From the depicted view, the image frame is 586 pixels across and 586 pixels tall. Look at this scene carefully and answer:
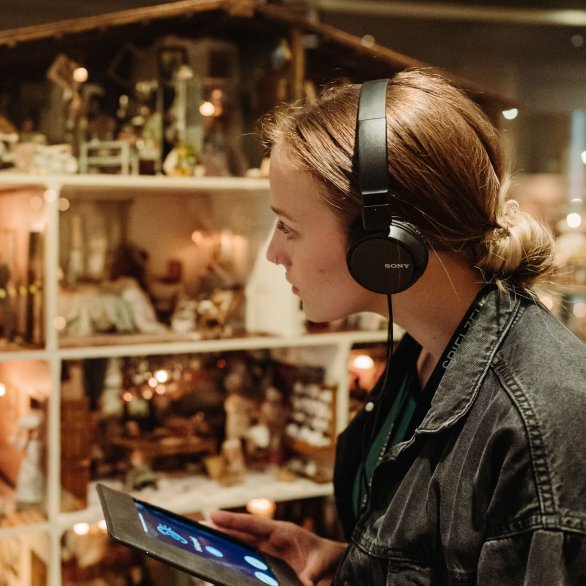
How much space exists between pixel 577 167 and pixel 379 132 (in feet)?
8.66

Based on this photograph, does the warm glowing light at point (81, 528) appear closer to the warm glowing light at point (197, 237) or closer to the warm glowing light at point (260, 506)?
the warm glowing light at point (260, 506)

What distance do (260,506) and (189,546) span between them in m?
1.27

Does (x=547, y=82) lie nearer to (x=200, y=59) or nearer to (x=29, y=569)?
(x=200, y=59)

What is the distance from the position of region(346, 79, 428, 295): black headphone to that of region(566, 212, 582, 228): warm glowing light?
2444mm

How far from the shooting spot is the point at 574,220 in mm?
3318

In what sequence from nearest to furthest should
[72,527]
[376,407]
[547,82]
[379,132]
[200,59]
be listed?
[379,132] < [376,407] < [72,527] < [200,59] < [547,82]

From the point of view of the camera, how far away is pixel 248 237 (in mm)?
2576

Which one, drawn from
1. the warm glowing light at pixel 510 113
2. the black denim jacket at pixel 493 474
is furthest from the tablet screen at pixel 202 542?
the warm glowing light at pixel 510 113

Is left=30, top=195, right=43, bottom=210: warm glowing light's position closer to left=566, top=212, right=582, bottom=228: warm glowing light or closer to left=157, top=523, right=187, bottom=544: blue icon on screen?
left=157, top=523, right=187, bottom=544: blue icon on screen

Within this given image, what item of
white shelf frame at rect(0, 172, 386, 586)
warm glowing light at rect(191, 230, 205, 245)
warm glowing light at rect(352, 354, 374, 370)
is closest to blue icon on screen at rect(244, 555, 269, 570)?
white shelf frame at rect(0, 172, 386, 586)

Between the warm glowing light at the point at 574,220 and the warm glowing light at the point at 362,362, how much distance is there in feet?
4.00

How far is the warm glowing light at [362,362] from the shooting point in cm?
263

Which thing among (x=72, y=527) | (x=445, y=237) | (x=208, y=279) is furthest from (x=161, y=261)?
(x=445, y=237)

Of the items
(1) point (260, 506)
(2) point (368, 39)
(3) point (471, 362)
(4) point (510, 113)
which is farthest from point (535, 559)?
(2) point (368, 39)
